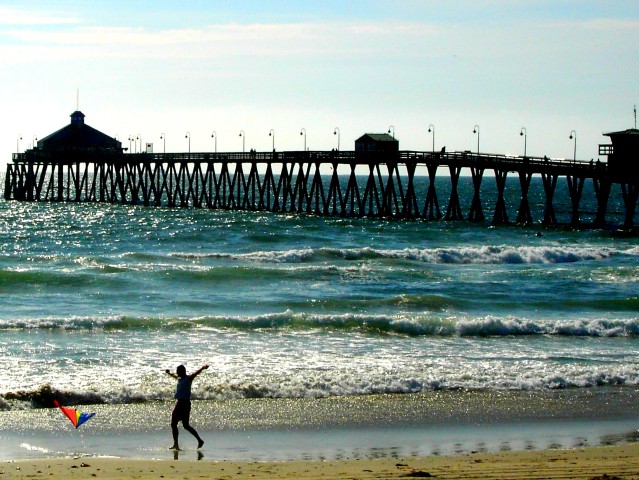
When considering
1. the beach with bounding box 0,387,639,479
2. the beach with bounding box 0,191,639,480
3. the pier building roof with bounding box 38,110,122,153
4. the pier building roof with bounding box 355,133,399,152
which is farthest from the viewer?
the pier building roof with bounding box 38,110,122,153

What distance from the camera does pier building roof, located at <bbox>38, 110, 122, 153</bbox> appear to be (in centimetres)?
7700

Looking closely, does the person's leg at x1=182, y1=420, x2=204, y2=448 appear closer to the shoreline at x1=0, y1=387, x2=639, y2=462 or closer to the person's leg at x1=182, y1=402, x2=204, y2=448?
the person's leg at x1=182, y1=402, x2=204, y2=448

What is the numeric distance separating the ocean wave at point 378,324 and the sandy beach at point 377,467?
10.9 m

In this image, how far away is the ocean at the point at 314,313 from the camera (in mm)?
18297

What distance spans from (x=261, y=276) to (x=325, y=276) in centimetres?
203

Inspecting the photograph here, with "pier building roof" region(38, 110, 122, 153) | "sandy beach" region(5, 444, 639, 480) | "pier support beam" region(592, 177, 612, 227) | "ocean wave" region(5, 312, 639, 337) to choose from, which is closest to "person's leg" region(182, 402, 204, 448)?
"sandy beach" region(5, 444, 639, 480)

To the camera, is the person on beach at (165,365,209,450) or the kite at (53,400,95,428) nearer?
the person on beach at (165,365,209,450)

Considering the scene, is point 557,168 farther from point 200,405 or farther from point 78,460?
point 78,460

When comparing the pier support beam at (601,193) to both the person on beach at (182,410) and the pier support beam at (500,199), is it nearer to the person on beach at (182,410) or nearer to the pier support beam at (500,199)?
the pier support beam at (500,199)

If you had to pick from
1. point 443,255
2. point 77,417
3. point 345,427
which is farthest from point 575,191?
point 77,417

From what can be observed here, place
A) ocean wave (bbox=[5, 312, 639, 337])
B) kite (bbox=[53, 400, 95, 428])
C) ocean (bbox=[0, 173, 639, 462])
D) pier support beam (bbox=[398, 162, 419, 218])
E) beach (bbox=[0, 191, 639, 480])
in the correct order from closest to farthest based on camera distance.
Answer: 1. beach (bbox=[0, 191, 639, 480])
2. kite (bbox=[53, 400, 95, 428])
3. ocean (bbox=[0, 173, 639, 462])
4. ocean wave (bbox=[5, 312, 639, 337])
5. pier support beam (bbox=[398, 162, 419, 218])

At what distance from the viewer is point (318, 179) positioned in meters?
58.8

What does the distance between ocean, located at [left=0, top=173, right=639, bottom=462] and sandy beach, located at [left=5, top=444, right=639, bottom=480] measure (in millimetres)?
4011

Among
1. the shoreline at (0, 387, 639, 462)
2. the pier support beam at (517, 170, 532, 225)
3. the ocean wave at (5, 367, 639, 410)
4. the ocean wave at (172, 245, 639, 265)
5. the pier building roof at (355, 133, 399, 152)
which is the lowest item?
the shoreline at (0, 387, 639, 462)
